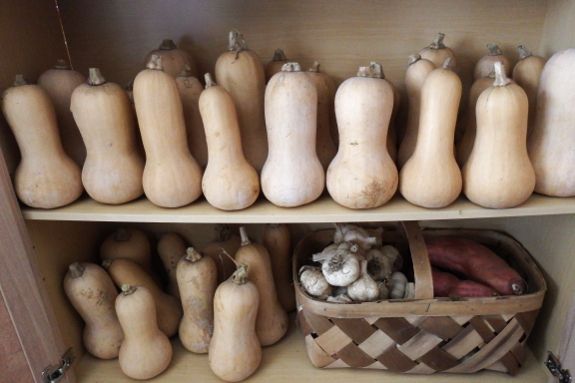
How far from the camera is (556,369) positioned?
695 mm

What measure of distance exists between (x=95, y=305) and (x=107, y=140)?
1.06 ft

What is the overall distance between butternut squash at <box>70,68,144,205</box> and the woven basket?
0.33 metres

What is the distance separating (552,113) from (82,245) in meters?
0.82

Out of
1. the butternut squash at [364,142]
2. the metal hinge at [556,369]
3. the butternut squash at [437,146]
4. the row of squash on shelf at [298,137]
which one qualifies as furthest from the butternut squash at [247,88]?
the metal hinge at [556,369]

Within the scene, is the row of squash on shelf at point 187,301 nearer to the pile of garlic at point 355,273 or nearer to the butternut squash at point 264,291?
the butternut squash at point 264,291

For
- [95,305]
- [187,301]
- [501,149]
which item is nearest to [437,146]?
[501,149]

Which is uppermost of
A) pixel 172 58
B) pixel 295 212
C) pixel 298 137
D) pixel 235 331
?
pixel 172 58

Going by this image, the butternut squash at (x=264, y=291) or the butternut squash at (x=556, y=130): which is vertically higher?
the butternut squash at (x=556, y=130)

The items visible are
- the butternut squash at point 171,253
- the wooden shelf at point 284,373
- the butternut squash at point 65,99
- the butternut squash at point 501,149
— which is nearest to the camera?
the butternut squash at point 501,149

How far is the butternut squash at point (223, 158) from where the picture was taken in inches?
23.2

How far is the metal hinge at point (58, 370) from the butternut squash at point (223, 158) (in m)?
0.39

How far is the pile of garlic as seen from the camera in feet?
2.26

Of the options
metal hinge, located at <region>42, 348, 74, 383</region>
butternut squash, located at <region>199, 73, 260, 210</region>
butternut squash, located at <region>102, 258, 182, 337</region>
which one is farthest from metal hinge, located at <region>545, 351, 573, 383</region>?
metal hinge, located at <region>42, 348, 74, 383</region>

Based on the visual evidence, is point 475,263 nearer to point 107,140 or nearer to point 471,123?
point 471,123
